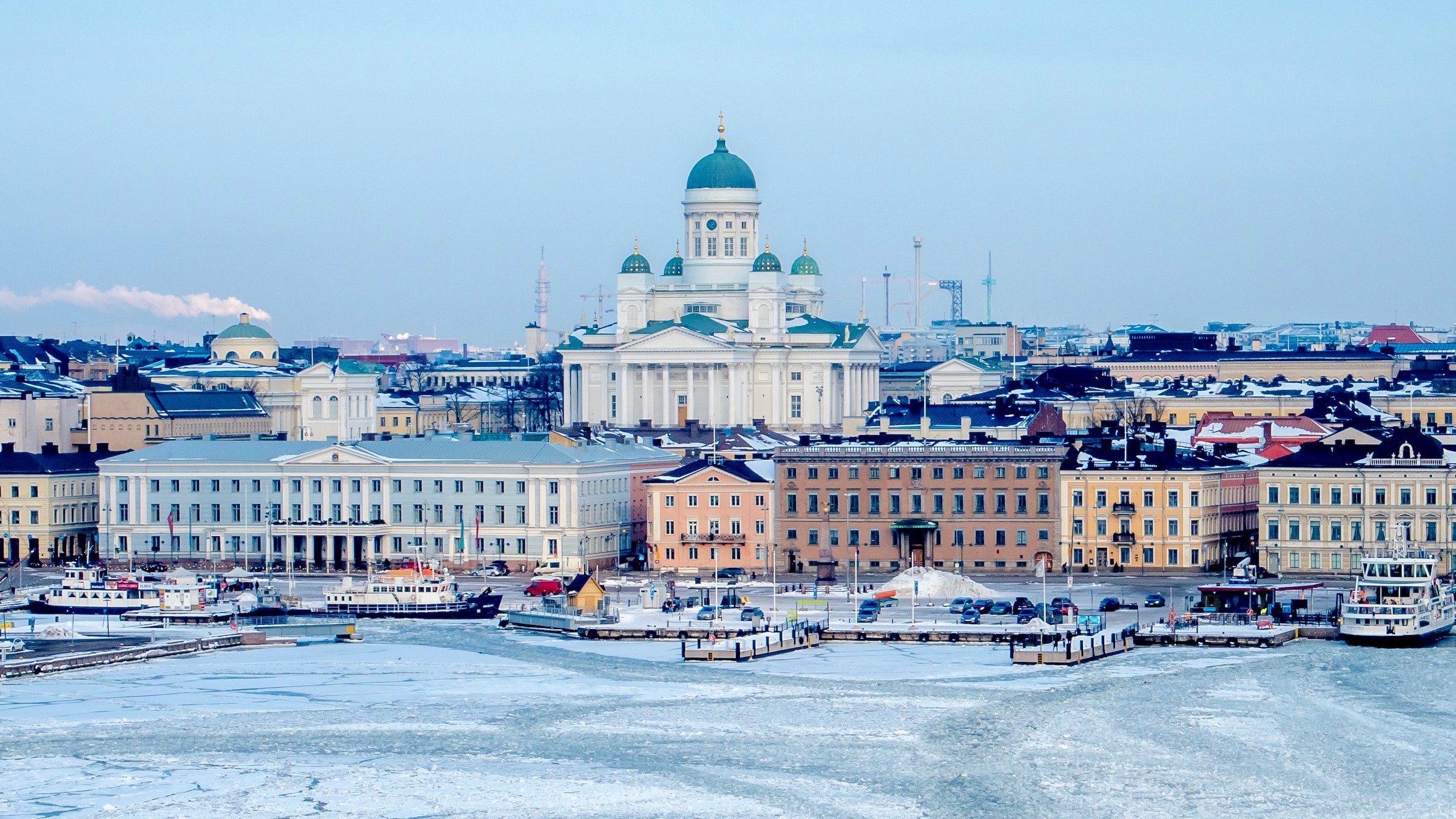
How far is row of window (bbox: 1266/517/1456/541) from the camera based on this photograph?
82.4 metres

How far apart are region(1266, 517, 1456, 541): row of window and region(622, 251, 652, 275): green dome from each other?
59.3 meters

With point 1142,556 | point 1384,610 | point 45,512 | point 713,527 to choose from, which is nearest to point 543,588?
point 713,527

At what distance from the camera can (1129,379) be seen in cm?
15162

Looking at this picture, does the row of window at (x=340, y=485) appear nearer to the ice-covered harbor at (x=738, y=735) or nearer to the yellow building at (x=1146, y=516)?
the yellow building at (x=1146, y=516)

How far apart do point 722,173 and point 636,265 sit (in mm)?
5794

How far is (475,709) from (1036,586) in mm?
26887

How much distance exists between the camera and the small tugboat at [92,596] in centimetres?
7788

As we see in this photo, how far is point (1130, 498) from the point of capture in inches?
3396

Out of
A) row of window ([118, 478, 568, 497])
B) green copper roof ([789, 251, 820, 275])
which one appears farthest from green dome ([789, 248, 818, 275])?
row of window ([118, 478, 568, 497])

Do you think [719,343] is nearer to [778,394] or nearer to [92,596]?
[778,394]

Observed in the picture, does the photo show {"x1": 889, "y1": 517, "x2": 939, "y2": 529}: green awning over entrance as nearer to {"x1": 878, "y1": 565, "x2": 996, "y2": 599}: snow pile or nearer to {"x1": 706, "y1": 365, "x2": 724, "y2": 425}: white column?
{"x1": 878, "y1": 565, "x2": 996, "y2": 599}: snow pile

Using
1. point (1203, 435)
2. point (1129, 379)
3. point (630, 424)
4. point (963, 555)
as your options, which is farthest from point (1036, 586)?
point (1129, 379)

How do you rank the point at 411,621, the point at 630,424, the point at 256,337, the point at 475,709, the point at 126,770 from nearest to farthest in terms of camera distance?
1. the point at 126,770
2. the point at 475,709
3. the point at 411,621
4. the point at 630,424
5. the point at 256,337

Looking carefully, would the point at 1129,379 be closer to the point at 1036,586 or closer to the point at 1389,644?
the point at 1036,586
